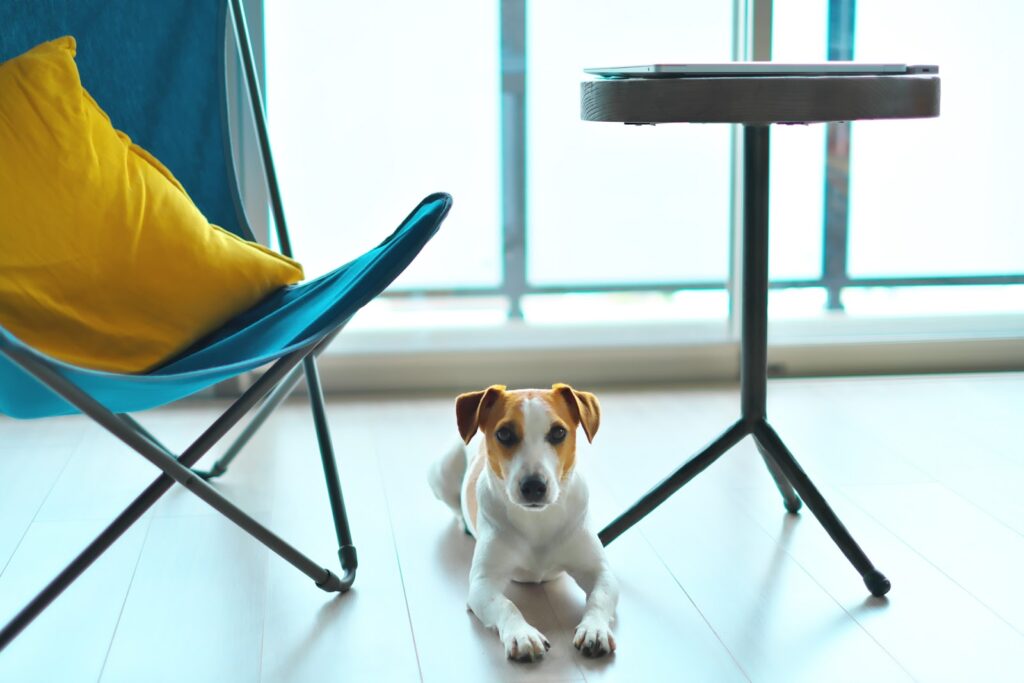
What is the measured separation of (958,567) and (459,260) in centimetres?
152

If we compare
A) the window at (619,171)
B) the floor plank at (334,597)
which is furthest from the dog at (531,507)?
the window at (619,171)

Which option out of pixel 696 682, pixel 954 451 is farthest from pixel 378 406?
pixel 696 682

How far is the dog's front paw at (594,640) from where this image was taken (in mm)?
1657

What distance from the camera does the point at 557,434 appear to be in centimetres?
175

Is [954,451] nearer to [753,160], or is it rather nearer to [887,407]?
[887,407]

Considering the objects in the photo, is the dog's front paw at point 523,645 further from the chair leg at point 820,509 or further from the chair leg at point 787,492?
the chair leg at point 787,492

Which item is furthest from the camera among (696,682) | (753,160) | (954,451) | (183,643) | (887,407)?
(887,407)

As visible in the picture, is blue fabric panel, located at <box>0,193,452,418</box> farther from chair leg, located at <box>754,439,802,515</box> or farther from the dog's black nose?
chair leg, located at <box>754,439,802,515</box>

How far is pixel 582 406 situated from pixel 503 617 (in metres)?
0.32

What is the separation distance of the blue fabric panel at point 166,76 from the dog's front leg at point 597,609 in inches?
33.6

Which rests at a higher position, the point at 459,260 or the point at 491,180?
the point at 491,180

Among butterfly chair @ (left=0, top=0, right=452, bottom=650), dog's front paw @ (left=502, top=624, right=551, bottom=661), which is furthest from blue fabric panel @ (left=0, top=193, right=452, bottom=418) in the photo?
dog's front paw @ (left=502, top=624, right=551, bottom=661)

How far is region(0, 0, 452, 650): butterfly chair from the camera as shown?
5.04 feet

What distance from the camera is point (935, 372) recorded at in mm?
3186
